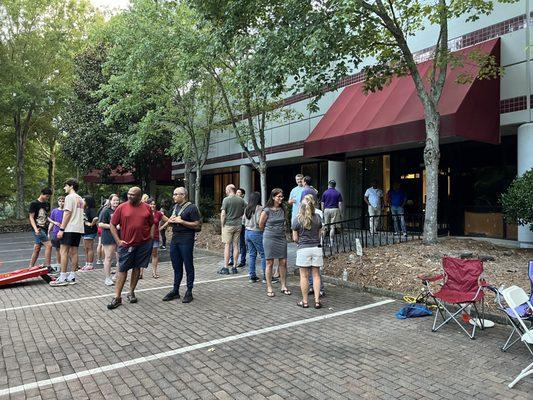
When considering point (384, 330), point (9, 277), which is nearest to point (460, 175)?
point (384, 330)

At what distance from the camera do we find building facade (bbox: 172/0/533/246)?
33.7 feet

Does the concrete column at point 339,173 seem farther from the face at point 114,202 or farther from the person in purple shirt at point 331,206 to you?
the face at point 114,202

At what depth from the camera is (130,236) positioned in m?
6.43

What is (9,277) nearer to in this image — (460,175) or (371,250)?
(371,250)

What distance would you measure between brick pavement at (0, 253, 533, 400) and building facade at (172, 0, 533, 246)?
239 inches

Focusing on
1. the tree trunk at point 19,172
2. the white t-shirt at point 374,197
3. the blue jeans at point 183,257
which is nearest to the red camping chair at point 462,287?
the blue jeans at point 183,257

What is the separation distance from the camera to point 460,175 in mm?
13148

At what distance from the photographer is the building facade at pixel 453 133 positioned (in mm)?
10281

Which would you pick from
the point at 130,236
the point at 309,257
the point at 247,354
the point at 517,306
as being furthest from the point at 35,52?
the point at 517,306

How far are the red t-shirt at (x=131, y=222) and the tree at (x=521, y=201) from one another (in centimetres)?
782

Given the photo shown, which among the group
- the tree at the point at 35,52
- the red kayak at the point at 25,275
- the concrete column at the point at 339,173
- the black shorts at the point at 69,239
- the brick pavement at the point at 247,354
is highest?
the tree at the point at 35,52

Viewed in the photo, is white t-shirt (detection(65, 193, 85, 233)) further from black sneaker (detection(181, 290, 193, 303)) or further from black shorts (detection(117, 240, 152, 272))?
black sneaker (detection(181, 290, 193, 303))

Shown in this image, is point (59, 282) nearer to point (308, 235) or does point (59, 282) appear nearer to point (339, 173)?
point (308, 235)

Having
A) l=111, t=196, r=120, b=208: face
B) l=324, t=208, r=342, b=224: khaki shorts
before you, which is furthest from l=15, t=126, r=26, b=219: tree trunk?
l=324, t=208, r=342, b=224: khaki shorts
